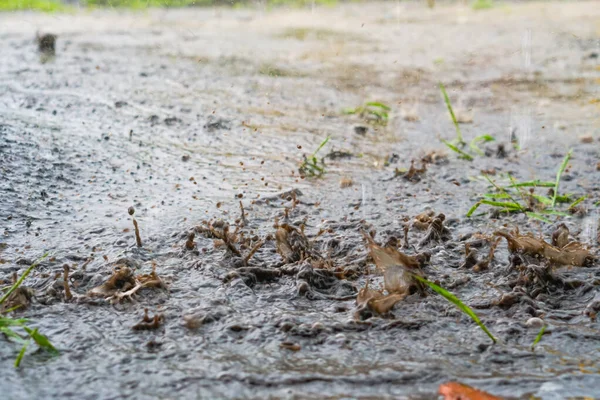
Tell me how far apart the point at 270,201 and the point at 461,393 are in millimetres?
1718

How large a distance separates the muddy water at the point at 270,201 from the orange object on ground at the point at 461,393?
0.04 meters

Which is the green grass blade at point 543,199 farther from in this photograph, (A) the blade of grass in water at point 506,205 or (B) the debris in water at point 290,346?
(B) the debris in water at point 290,346

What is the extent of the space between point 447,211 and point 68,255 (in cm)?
172

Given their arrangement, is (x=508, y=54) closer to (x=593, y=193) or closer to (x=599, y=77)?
(x=599, y=77)

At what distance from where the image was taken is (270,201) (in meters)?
3.25

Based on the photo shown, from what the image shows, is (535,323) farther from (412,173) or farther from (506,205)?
(412,173)

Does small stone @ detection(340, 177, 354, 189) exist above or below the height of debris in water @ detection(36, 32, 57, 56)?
below

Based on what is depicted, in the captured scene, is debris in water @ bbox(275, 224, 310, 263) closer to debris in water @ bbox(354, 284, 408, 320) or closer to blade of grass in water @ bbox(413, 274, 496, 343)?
debris in water @ bbox(354, 284, 408, 320)

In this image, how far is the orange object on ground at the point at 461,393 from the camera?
66.2 inches

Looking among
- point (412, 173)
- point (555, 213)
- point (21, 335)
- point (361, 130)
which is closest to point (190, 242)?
point (21, 335)

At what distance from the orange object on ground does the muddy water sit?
0.04m

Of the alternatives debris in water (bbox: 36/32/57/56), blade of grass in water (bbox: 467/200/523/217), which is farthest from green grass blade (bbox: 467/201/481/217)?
debris in water (bbox: 36/32/57/56)

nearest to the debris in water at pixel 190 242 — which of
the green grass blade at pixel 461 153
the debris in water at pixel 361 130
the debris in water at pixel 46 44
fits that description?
the green grass blade at pixel 461 153

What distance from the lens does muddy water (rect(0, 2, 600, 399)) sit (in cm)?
183
